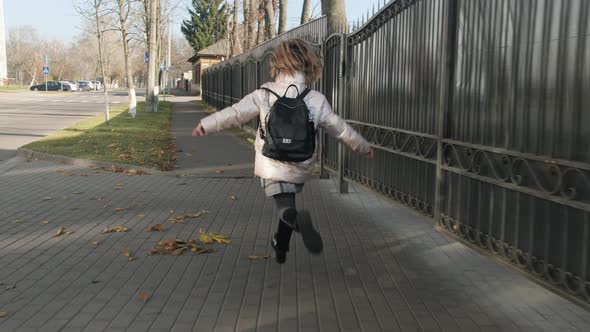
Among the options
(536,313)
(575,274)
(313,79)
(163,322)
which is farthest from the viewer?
(313,79)

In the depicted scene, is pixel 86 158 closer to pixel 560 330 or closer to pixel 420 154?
pixel 420 154

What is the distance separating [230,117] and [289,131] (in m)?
0.49

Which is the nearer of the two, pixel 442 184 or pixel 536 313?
pixel 536 313

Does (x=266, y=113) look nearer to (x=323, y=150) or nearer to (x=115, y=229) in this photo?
(x=115, y=229)

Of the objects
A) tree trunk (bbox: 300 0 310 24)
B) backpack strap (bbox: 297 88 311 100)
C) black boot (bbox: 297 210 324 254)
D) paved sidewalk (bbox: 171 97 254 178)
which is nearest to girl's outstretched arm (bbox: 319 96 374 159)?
backpack strap (bbox: 297 88 311 100)

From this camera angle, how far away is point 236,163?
12.3 m

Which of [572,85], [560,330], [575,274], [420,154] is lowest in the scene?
[560,330]

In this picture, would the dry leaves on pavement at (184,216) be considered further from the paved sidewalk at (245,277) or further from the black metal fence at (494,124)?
the black metal fence at (494,124)

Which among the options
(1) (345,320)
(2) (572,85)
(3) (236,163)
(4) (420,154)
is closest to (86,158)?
(3) (236,163)

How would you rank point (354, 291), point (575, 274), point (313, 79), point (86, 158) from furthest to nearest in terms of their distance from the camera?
point (86, 158), point (313, 79), point (354, 291), point (575, 274)

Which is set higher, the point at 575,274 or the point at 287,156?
the point at 287,156

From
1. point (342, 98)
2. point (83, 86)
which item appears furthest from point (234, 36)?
point (83, 86)

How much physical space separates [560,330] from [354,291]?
4.52 feet

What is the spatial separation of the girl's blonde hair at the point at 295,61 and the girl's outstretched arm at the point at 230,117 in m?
0.29
